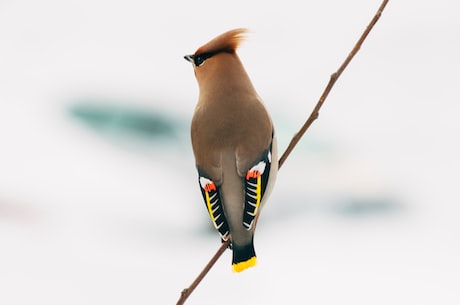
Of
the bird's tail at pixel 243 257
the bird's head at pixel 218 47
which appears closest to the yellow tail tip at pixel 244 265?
the bird's tail at pixel 243 257

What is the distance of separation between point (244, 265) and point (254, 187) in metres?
0.25

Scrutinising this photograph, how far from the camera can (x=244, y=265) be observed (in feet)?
6.86

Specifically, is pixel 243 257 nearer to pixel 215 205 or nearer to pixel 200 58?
pixel 215 205

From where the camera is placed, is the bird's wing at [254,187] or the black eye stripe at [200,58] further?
the black eye stripe at [200,58]

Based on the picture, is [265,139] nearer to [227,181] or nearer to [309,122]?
[227,181]

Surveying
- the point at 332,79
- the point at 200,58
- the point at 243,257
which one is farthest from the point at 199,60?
the point at 332,79

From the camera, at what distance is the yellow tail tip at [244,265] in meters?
2.07

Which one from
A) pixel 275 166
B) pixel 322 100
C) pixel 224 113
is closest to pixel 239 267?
pixel 275 166

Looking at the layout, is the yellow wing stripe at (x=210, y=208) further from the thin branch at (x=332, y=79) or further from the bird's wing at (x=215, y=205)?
the thin branch at (x=332, y=79)

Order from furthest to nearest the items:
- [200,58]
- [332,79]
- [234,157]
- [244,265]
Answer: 1. [200,58]
2. [234,157]
3. [244,265]
4. [332,79]

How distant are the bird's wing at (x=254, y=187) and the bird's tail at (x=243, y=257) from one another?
0.22 ft

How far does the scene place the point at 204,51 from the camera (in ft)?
7.55

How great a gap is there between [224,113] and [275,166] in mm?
235

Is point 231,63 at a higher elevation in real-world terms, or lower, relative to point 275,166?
higher
